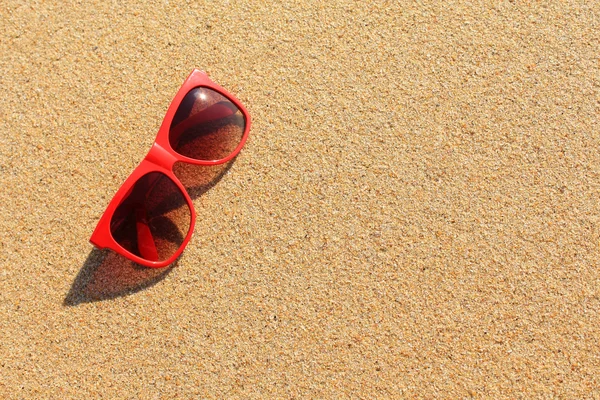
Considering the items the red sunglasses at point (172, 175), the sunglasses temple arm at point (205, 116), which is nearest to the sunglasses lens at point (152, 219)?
the red sunglasses at point (172, 175)

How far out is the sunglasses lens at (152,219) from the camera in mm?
1108

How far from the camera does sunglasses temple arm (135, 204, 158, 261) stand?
44.3 inches

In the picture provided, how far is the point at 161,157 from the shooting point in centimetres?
113

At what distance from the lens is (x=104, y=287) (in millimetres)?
1166

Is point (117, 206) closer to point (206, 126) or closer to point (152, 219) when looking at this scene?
point (152, 219)

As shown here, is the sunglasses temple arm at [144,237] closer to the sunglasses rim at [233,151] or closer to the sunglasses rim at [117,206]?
the sunglasses rim at [117,206]

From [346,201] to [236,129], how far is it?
0.31 m

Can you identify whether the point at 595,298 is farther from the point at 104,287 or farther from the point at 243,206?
the point at 104,287

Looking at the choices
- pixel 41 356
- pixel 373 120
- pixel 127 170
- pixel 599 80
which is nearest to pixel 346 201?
pixel 373 120

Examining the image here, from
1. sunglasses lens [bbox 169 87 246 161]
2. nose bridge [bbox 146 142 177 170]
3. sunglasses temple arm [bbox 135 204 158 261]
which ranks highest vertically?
sunglasses lens [bbox 169 87 246 161]

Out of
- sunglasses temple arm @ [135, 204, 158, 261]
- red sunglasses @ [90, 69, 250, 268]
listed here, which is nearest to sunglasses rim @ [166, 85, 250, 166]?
red sunglasses @ [90, 69, 250, 268]

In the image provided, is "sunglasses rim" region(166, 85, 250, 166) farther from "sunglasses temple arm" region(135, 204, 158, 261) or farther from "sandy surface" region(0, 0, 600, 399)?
"sunglasses temple arm" region(135, 204, 158, 261)

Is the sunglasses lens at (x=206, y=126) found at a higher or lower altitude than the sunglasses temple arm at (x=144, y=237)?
higher

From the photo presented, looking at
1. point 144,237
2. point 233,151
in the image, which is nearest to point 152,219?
point 144,237
